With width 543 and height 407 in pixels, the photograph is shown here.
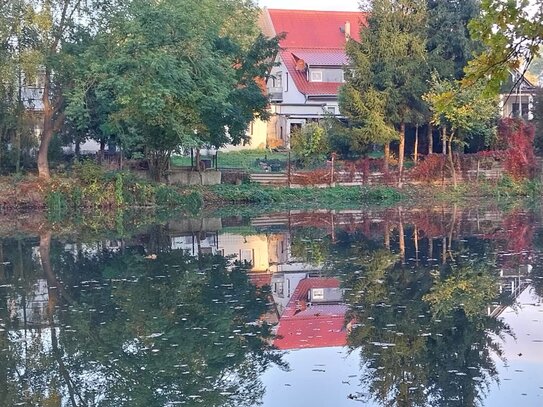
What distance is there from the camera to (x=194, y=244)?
989 inches

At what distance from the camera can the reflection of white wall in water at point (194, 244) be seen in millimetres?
23312

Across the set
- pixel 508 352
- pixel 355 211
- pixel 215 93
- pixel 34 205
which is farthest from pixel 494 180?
pixel 508 352

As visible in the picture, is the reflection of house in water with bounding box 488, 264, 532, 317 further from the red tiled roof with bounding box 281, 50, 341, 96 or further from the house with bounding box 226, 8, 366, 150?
the red tiled roof with bounding box 281, 50, 341, 96

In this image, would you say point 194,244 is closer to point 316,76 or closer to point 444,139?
point 444,139

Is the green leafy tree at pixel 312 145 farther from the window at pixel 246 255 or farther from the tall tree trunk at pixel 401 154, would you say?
the window at pixel 246 255

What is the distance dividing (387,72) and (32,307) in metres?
30.6

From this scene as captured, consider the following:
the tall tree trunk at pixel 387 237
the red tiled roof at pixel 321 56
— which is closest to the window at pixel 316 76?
the red tiled roof at pixel 321 56

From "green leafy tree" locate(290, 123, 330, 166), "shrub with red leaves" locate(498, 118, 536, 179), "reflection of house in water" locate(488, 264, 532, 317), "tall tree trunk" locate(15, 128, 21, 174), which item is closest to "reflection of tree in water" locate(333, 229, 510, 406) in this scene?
"reflection of house in water" locate(488, 264, 532, 317)

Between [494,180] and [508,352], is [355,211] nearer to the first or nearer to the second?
[494,180]

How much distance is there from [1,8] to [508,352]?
31.8m

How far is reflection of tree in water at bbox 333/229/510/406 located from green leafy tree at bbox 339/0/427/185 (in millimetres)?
23990

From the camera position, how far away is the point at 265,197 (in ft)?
136

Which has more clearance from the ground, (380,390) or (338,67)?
(338,67)

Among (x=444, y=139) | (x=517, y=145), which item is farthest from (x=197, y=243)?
(x=517, y=145)
